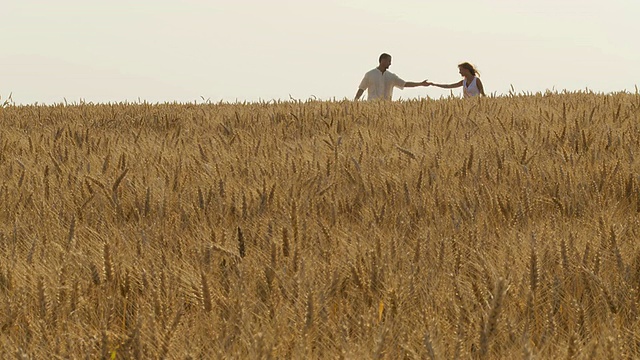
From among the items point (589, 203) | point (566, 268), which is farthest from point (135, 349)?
point (589, 203)

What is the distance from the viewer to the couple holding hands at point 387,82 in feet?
35.6

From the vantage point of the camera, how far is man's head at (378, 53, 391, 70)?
35.5 feet

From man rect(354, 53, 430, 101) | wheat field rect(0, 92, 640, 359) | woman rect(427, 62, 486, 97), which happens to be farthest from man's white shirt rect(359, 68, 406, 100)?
wheat field rect(0, 92, 640, 359)

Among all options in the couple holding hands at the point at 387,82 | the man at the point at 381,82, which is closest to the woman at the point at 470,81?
the couple holding hands at the point at 387,82

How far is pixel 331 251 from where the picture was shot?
2.34 metres

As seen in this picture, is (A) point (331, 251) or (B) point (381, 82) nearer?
(A) point (331, 251)

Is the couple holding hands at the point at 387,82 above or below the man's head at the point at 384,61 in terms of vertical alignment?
below

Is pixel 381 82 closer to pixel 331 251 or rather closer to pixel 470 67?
pixel 470 67

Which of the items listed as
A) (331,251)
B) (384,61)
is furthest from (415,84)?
(331,251)

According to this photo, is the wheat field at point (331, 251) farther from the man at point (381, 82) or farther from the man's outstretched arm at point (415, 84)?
the man at point (381, 82)

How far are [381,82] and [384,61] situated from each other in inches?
12.2

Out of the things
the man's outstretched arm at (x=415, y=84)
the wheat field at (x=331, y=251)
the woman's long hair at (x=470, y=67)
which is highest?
the woman's long hair at (x=470, y=67)

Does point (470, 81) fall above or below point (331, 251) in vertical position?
above

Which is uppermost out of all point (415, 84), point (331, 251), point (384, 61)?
point (384, 61)
